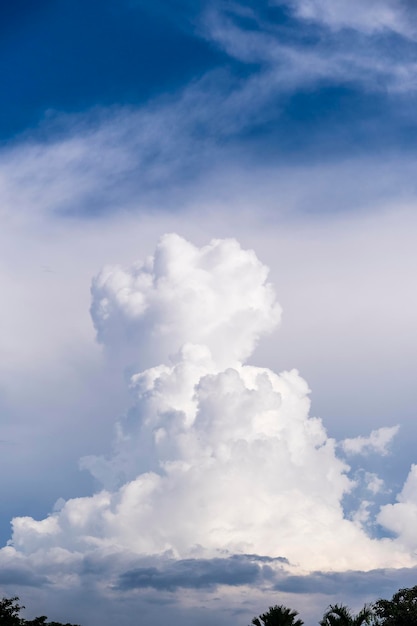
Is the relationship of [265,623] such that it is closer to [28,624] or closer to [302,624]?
[302,624]

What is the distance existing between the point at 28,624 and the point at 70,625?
24.2 feet

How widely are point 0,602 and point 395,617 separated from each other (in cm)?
3665

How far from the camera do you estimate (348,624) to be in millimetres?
73375

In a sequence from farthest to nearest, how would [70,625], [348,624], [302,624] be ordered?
1. [70,625]
2. [302,624]
3. [348,624]

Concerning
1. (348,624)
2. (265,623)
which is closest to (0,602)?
(265,623)

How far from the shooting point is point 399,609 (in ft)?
251

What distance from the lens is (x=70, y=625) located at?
89875 mm

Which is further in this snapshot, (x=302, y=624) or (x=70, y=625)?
(x=70, y=625)

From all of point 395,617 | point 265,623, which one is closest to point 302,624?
point 265,623

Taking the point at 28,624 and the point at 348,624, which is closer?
the point at 348,624

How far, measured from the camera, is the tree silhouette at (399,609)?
7538 centimetres

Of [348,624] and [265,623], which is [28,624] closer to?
[265,623]

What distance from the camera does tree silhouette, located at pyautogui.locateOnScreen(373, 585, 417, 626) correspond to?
75381 mm

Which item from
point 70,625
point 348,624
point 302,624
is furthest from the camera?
point 70,625
